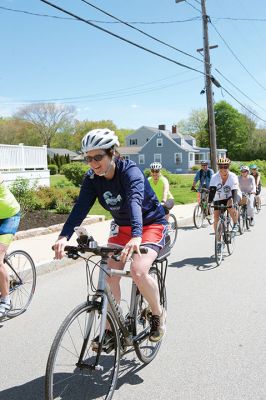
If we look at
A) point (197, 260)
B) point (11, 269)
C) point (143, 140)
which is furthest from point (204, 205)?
point (143, 140)

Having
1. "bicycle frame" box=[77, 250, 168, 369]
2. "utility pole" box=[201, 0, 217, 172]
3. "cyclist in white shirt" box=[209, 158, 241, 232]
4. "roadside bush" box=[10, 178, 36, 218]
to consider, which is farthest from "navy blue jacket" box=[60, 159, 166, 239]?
"utility pole" box=[201, 0, 217, 172]

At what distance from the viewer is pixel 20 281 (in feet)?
18.0

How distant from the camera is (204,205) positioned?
13.7 metres

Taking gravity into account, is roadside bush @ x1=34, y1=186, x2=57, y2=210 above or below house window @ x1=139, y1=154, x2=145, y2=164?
below

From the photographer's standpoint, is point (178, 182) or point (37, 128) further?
point (37, 128)

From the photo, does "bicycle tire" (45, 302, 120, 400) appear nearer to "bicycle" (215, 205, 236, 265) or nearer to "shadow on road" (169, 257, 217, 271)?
"shadow on road" (169, 257, 217, 271)

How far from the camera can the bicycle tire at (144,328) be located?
3.75m

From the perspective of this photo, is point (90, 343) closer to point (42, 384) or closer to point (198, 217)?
point (42, 384)

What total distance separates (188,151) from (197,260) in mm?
59993

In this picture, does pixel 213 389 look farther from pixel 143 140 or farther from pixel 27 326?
pixel 143 140

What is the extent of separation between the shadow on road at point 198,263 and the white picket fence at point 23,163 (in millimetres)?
10125

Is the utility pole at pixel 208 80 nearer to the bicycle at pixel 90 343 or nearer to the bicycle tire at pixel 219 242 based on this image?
the bicycle tire at pixel 219 242

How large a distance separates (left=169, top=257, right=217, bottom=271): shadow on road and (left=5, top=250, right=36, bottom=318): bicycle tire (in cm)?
311

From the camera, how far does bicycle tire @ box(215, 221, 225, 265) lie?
808 centimetres
